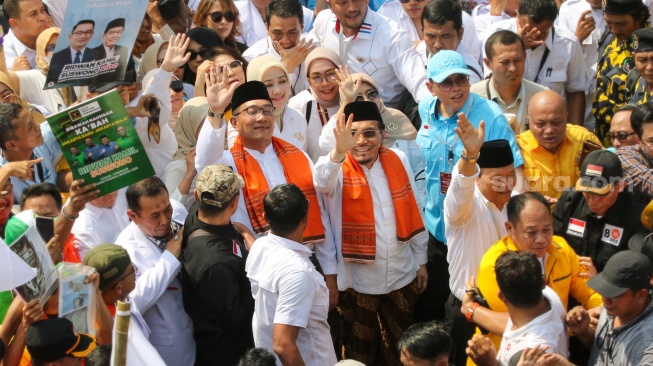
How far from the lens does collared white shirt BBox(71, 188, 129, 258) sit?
5.49 m

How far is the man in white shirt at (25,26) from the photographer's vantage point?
7.56 meters

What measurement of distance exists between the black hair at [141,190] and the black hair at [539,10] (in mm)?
3429

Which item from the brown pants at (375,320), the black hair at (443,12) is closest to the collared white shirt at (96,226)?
the brown pants at (375,320)

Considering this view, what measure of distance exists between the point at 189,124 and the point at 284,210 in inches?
76.9

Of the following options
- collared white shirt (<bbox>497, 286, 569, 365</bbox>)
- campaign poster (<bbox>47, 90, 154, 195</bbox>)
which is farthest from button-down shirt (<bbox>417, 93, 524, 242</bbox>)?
campaign poster (<bbox>47, 90, 154, 195</bbox>)

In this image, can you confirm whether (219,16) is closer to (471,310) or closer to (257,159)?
(257,159)

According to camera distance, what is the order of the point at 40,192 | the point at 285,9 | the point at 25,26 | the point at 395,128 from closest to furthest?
the point at 40,192 → the point at 395,128 → the point at 285,9 → the point at 25,26

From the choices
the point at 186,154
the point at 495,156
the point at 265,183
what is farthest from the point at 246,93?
the point at 495,156

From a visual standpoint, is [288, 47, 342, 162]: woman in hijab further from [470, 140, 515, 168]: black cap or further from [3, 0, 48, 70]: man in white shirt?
[3, 0, 48, 70]: man in white shirt

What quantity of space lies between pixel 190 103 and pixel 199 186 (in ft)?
5.55

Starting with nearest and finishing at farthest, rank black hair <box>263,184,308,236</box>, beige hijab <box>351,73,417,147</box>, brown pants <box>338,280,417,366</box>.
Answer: black hair <box>263,184,308,236</box>, brown pants <box>338,280,417,366</box>, beige hijab <box>351,73,417,147</box>

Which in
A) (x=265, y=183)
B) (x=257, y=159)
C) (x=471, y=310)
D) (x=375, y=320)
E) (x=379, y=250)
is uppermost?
(x=257, y=159)

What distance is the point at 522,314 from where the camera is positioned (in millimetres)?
4402

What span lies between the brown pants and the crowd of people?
0.04 feet
